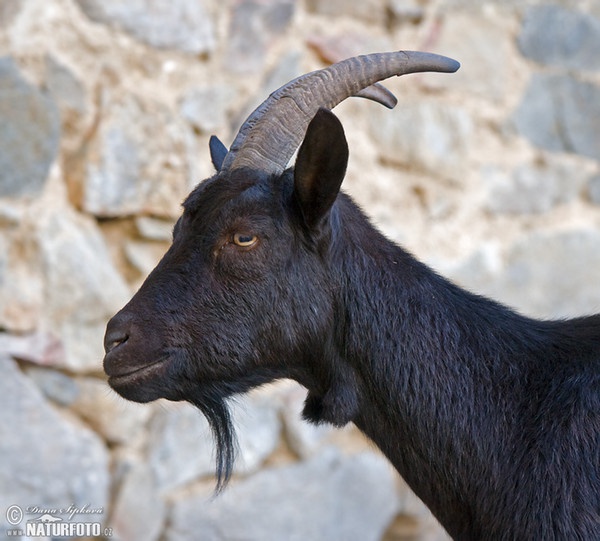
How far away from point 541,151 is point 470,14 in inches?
31.2

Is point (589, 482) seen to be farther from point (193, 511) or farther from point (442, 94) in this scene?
point (442, 94)

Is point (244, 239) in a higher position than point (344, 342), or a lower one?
higher

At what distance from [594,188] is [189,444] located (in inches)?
99.6

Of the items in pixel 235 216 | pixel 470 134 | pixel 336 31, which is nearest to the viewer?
pixel 235 216

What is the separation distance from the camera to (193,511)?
161 inches

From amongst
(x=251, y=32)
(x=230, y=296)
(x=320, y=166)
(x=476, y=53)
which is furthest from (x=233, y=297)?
(x=476, y=53)

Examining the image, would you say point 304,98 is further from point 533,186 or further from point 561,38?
point 561,38

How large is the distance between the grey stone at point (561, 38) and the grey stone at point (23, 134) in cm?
248

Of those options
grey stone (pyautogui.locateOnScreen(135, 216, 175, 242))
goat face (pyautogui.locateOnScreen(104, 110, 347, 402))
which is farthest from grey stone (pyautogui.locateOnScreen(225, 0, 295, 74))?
goat face (pyautogui.locateOnScreen(104, 110, 347, 402))

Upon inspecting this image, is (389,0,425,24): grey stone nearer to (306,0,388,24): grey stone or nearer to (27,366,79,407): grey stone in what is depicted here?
(306,0,388,24): grey stone

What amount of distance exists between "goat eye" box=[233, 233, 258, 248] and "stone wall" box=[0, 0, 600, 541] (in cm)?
133

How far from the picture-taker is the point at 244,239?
253cm

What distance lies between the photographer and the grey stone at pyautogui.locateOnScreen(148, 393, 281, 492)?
399 cm

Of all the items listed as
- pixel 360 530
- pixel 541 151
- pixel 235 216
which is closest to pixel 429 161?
pixel 541 151
